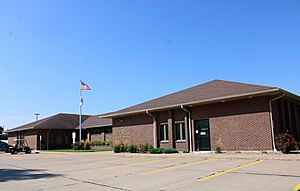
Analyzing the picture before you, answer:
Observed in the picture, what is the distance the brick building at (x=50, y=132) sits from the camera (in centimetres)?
4103

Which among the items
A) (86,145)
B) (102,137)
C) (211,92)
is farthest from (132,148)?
(102,137)

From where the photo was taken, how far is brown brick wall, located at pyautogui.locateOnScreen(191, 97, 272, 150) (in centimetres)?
1731

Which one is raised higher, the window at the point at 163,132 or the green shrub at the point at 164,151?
the window at the point at 163,132

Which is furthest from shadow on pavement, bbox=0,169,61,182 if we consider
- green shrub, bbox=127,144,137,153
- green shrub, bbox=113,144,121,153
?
green shrub, bbox=113,144,121,153

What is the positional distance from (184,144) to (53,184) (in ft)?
45.6

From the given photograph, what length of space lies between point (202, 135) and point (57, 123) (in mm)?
28720

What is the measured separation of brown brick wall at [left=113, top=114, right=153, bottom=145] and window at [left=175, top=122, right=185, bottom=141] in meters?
2.57

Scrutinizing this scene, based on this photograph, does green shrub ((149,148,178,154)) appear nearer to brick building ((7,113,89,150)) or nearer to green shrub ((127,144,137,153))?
green shrub ((127,144,137,153))

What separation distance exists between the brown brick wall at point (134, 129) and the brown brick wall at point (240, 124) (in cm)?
558

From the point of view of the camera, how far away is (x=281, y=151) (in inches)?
647

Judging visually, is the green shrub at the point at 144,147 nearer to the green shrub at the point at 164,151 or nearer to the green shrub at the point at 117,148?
the green shrub at the point at 164,151

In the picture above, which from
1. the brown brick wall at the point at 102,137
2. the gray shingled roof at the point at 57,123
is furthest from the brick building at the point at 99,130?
the gray shingled roof at the point at 57,123

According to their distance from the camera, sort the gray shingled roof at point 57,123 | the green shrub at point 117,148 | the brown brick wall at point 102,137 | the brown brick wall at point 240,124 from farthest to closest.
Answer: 1. the gray shingled roof at point 57,123
2. the brown brick wall at point 102,137
3. the green shrub at point 117,148
4. the brown brick wall at point 240,124

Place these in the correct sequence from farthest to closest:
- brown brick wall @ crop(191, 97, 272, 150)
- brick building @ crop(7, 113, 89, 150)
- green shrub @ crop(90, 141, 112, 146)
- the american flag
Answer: brick building @ crop(7, 113, 89, 150) → the american flag → green shrub @ crop(90, 141, 112, 146) → brown brick wall @ crop(191, 97, 272, 150)
